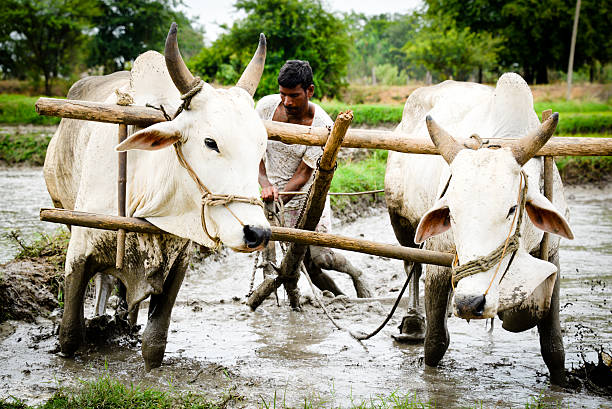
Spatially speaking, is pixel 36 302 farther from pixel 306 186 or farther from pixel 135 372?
pixel 306 186

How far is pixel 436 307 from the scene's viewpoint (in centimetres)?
366

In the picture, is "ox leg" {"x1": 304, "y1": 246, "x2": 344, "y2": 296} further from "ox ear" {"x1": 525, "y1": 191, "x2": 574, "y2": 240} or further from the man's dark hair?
"ox ear" {"x1": 525, "y1": 191, "x2": 574, "y2": 240}

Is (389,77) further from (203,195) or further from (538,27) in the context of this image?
(203,195)

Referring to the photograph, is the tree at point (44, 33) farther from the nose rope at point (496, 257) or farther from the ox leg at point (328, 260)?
the nose rope at point (496, 257)

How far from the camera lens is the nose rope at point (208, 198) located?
2926 millimetres

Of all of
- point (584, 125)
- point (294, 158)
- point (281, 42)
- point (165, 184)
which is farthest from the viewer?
point (281, 42)

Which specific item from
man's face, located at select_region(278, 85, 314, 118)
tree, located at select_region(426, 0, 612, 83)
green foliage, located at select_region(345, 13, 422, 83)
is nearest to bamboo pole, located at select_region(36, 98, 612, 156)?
man's face, located at select_region(278, 85, 314, 118)

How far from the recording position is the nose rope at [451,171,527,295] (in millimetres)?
2795

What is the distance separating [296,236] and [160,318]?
3.02 ft

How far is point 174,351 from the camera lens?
425 centimetres

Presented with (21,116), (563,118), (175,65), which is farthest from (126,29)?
(175,65)

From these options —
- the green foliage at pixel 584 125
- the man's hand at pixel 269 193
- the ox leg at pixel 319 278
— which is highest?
the green foliage at pixel 584 125

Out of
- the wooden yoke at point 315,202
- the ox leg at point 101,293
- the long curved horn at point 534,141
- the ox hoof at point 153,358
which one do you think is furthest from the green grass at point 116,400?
the long curved horn at point 534,141

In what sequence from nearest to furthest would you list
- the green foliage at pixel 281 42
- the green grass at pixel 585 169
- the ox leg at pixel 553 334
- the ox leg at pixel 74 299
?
the ox leg at pixel 553 334 < the ox leg at pixel 74 299 < the green grass at pixel 585 169 < the green foliage at pixel 281 42
